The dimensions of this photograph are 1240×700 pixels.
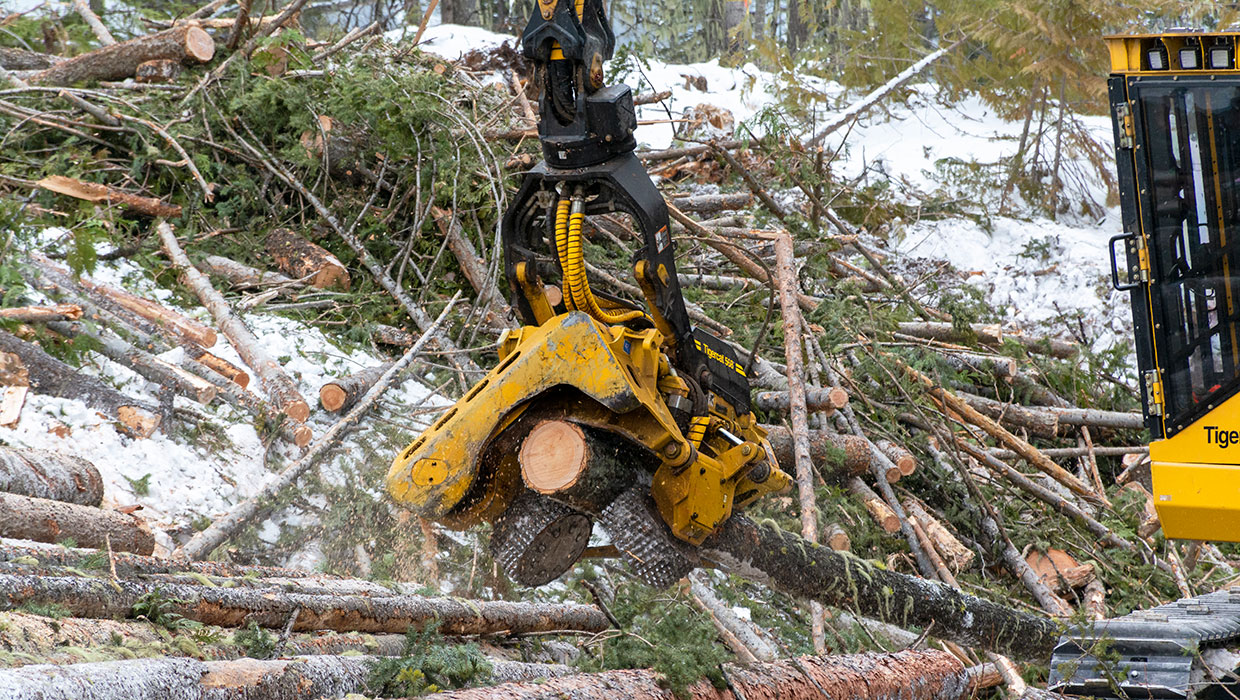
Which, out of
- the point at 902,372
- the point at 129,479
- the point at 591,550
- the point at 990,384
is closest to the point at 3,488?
the point at 129,479

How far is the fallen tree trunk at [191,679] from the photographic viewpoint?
2.04 m

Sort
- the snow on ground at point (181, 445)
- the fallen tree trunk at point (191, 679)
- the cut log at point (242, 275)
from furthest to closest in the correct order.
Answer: the cut log at point (242, 275)
the snow on ground at point (181, 445)
the fallen tree trunk at point (191, 679)

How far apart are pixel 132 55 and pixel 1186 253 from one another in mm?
7574

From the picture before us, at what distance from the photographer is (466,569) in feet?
16.3

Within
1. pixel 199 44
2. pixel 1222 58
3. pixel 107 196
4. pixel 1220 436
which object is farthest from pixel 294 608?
pixel 199 44

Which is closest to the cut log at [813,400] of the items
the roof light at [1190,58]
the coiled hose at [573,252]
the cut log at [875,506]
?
the cut log at [875,506]

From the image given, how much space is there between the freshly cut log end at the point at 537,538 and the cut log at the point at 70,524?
1.65 metres

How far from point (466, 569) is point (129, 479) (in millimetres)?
1651

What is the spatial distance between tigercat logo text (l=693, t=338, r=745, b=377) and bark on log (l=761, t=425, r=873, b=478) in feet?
6.07

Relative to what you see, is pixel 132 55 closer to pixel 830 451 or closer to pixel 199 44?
pixel 199 44

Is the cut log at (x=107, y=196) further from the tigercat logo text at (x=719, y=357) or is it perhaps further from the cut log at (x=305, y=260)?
the tigercat logo text at (x=719, y=357)

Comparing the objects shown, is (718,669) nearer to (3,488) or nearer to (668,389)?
(668,389)

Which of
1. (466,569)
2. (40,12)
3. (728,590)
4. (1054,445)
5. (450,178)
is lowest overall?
(1054,445)

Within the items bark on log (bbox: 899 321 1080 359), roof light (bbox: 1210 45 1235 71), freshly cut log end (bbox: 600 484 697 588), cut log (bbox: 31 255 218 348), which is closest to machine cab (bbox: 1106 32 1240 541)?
roof light (bbox: 1210 45 1235 71)
